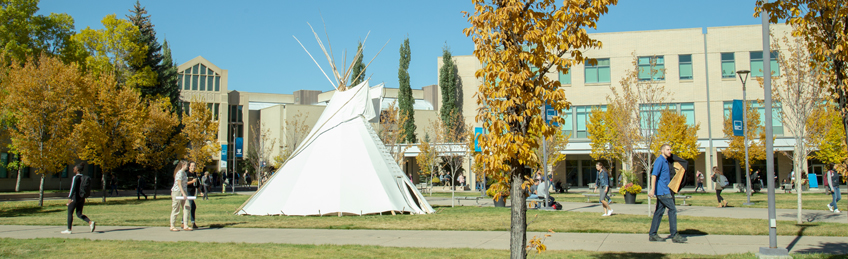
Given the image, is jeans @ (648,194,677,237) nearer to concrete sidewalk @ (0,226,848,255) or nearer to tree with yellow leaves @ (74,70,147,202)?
concrete sidewalk @ (0,226,848,255)

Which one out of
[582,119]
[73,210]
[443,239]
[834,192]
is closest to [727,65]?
[582,119]

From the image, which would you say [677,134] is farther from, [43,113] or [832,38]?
[43,113]

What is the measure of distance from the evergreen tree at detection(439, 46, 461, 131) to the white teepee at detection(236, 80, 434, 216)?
3199 centimetres

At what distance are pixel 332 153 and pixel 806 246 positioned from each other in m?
11.9

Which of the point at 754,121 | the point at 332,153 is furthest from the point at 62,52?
the point at 754,121

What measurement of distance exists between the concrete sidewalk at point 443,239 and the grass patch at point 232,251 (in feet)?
1.90

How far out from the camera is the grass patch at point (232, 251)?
26.5ft

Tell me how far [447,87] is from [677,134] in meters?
20.7

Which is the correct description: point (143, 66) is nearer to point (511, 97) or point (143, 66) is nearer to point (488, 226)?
point (488, 226)

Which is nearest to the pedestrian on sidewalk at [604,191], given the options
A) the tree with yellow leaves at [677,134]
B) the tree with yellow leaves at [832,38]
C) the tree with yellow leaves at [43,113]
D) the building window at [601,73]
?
the tree with yellow leaves at [832,38]

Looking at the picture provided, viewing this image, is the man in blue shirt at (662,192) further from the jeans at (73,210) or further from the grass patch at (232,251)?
the jeans at (73,210)

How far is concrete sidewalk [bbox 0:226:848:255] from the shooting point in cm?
880

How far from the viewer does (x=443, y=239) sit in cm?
1031

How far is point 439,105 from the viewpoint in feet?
174
